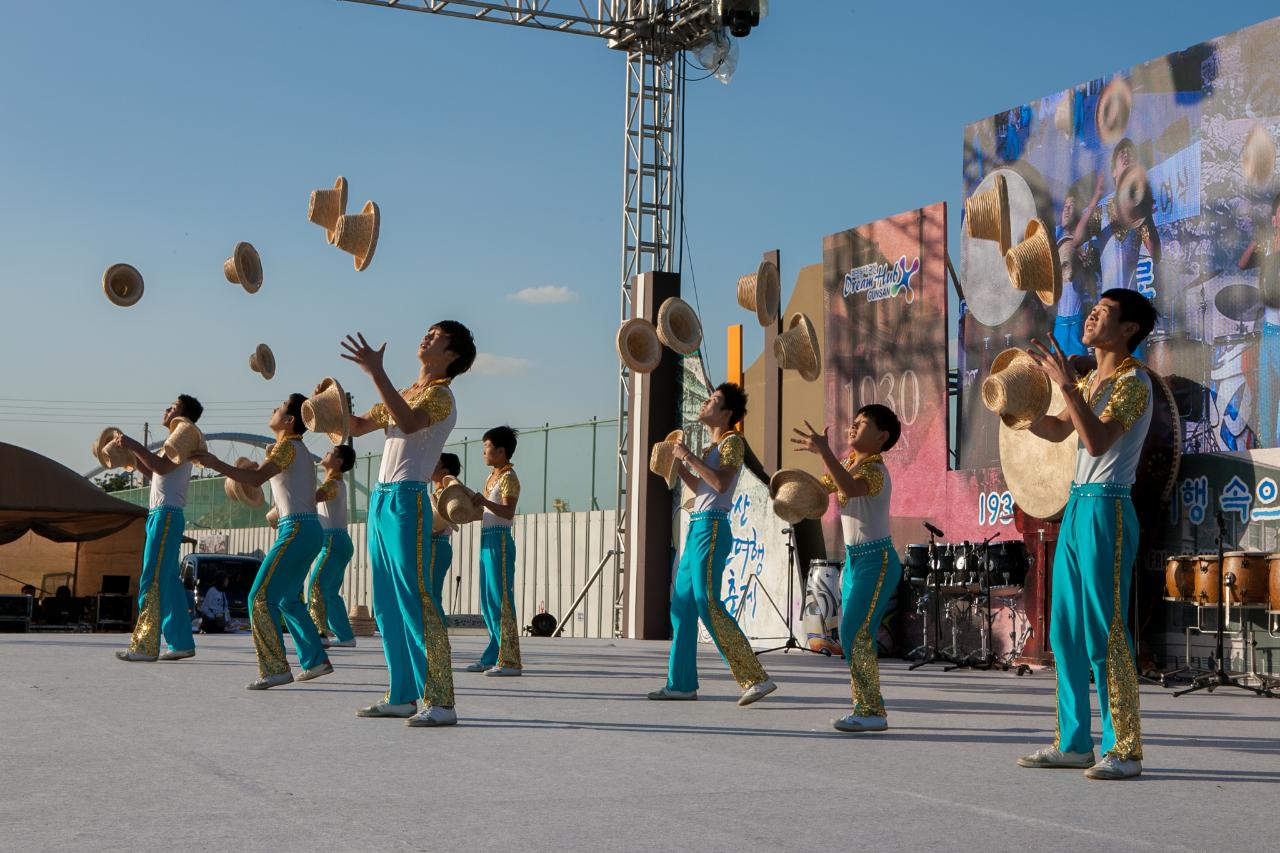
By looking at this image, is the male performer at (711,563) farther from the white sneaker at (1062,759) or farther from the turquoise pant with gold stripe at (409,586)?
the white sneaker at (1062,759)

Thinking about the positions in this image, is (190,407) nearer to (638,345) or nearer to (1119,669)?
(638,345)

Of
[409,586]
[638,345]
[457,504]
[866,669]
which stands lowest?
[866,669]

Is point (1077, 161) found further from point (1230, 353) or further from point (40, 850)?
point (40, 850)

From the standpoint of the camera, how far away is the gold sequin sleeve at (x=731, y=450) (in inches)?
343

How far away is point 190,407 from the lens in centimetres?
1151

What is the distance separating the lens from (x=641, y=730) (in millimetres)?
6992

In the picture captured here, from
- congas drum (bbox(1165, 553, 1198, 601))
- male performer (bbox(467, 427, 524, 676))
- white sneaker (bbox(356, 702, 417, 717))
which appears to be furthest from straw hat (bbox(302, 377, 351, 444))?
congas drum (bbox(1165, 553, 1198, 601))

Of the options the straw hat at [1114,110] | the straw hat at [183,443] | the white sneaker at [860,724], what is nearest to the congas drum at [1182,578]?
the straw hat at [1114,110]

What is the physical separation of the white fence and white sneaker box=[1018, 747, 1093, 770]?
49.9 ft

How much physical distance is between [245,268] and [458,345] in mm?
6186

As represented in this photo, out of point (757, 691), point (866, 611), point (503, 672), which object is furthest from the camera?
point (503, 672)

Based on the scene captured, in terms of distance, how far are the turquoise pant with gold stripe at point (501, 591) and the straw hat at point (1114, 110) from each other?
704cm

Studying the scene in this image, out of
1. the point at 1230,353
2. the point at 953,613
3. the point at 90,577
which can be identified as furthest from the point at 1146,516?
the point at 90,577

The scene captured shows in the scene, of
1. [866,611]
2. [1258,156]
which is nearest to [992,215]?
[866,611]
